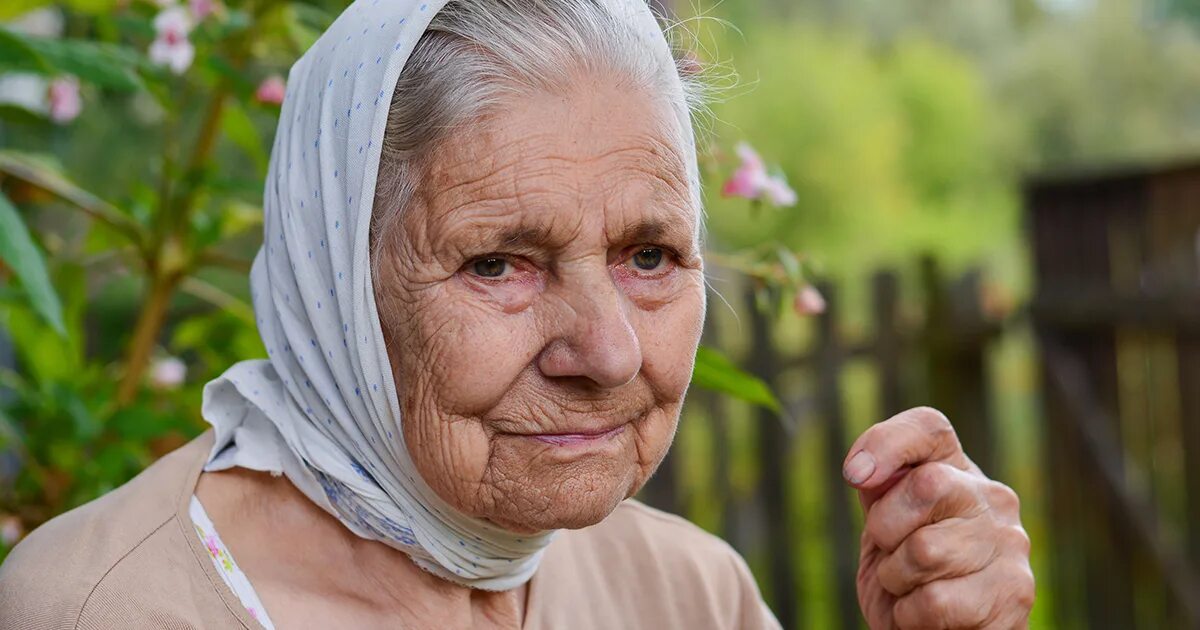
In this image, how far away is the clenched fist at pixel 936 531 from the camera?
163cm

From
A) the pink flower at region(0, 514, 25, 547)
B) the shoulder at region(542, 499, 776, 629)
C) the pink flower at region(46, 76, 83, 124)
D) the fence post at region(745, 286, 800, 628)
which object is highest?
the pink flower at region(46, 76, 83, 124)

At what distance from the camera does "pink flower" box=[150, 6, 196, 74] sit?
2.14 metres

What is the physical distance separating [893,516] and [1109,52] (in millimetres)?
14995

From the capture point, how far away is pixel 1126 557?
4988 millimetres

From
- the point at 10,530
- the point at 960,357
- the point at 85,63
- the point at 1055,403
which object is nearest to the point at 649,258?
the point at 85,63

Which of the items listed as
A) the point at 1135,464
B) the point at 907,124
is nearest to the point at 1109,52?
the point at 907,124

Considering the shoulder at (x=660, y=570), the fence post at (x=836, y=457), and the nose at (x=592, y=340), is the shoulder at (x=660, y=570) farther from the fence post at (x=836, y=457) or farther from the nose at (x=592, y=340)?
the fence post at (x=836, y=457)

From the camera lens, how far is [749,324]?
187 inches

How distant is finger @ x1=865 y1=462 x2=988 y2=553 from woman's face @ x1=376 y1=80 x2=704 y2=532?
37 centimetres

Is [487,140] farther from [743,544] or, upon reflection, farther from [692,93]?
[743,544]

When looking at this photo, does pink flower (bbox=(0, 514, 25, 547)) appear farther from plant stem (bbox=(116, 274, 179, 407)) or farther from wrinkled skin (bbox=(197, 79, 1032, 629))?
wrinkled skin (bbox=(197, 79, 1032, 629))

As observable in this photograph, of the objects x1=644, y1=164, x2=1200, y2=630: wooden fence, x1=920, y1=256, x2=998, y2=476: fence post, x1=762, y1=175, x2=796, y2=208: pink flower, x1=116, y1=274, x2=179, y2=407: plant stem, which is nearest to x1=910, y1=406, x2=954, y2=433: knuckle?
x1=762, y1=175, x2=796, y2=208: pink flower

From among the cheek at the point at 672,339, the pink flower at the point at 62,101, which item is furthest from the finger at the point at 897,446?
the pink flower at the point at 62,101

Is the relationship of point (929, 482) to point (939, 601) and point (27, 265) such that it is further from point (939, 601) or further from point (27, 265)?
point (27, 265)
